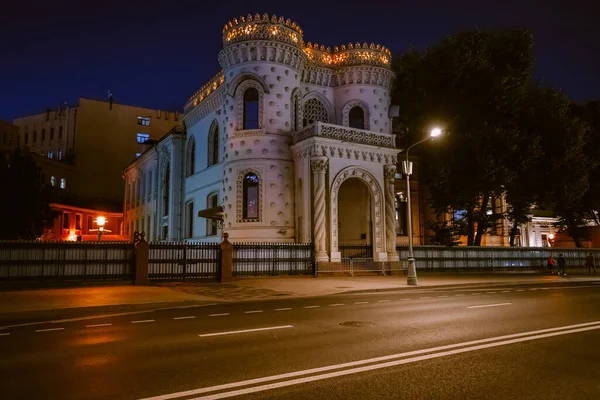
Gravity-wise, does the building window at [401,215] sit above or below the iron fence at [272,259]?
above

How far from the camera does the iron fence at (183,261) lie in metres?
23.0

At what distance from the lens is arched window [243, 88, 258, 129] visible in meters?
31.1

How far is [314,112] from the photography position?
112 ft

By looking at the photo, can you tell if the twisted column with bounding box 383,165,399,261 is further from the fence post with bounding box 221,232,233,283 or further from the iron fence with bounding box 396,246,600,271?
the fence post with bounding box 221,232,233,283

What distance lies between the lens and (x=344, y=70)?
3416cm

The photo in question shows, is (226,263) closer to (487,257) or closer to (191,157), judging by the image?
(191,157)

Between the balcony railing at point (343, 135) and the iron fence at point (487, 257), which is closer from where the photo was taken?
the balcony railing at point (343, 135)

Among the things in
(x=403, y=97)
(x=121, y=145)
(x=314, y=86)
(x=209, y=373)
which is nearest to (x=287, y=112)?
(x=314, y=86)

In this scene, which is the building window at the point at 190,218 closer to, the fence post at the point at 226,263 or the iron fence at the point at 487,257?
the fence post at the point at 226,263

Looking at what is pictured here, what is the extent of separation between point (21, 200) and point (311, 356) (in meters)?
31.6

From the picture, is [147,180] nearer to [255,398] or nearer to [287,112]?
[287,112]

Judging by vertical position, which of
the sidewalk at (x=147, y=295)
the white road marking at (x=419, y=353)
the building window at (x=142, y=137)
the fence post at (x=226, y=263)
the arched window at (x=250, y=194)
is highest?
the building window at (x=142, y=137)

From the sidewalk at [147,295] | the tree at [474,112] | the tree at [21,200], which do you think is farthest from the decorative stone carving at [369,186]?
the tree at [21,200]

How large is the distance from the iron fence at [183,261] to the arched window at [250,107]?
992 cm
